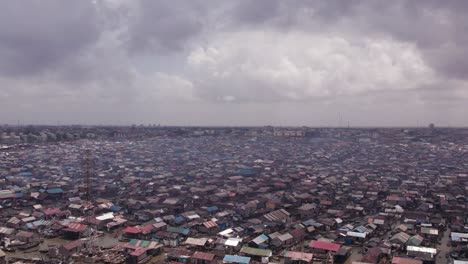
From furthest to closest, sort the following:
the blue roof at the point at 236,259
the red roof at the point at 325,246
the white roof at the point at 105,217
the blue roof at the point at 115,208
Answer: the blue roof at the point at 115,208, the white roof at the point at 105,217, the red roof at the point at 325,246, the blue roof at the point at 236,259

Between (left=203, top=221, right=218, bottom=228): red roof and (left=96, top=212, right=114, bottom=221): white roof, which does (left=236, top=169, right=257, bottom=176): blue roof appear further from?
(left=96, top=212, right=114, bottom=221): white roof

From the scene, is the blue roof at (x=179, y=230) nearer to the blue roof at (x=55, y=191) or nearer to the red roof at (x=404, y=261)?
the red roof at (x=404, y=261)

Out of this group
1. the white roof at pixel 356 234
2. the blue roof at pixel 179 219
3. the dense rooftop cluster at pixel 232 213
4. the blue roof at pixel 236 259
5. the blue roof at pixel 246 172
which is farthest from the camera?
the blue roof at pixel 246 172

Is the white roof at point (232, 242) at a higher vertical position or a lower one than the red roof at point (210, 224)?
lower

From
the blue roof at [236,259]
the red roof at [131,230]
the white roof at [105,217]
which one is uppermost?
the white roof at [105,217]

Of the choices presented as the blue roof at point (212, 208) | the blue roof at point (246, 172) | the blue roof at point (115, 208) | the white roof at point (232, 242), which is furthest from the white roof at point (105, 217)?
the blue roof at point (246, 172)

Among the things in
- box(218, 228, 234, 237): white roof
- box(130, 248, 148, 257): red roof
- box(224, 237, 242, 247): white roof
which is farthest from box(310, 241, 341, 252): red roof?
box(130, 248, 148, 257): red roof

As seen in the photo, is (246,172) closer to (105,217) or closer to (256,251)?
(105,217)

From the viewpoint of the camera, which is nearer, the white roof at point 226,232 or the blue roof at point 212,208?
the white roof at point 226,232

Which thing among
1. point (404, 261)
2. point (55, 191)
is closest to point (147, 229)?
point (55, 191)

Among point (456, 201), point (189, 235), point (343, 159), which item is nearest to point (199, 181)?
point (189, 235)
